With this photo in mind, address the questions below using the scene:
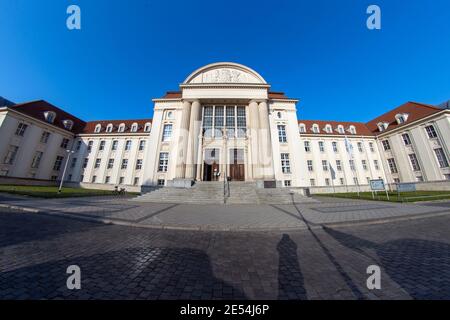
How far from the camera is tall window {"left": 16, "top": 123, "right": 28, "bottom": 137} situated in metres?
23.9

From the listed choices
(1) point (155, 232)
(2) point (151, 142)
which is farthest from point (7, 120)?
(1) point (155, 232)

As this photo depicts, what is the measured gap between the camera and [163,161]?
22.0m

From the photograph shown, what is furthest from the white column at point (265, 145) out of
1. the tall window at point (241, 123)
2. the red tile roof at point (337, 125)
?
the red tile roof at point (337, 125)

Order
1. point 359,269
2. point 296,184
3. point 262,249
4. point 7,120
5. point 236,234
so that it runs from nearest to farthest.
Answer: point 359,269
point 262,249
point 236,234
point 296,184
point 7,120

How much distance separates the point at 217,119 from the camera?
23.1 metres

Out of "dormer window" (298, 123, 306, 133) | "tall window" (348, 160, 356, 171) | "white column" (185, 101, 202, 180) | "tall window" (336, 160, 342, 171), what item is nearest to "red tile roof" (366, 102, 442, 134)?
"tall window" (348, 160, 356, 171)

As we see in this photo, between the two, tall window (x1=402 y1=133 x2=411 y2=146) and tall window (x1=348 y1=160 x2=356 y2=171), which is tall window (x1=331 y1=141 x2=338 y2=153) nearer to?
tall window (x1=348 y1=160 x2=356 y2=171)

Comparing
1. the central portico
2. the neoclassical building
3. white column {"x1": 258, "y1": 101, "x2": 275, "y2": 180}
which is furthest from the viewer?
the neoclassical building

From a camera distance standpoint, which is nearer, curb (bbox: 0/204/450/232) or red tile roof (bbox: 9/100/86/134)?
curb (bbox: 0/204/450/232)

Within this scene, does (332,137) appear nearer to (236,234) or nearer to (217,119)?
(217,119)

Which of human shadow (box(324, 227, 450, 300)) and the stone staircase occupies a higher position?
the stone staircase
